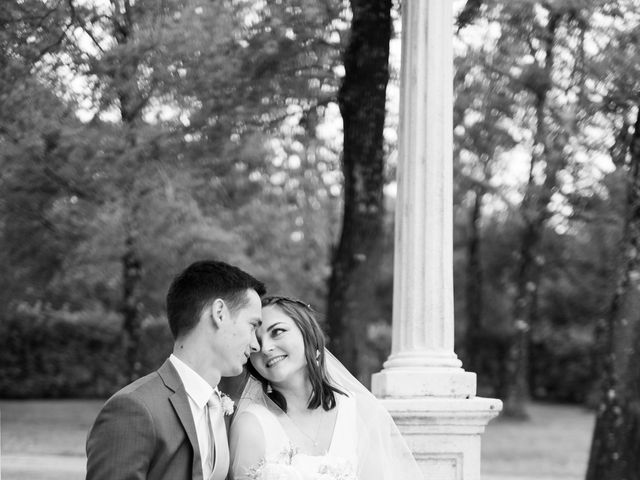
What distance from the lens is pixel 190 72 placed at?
10125 millimetres

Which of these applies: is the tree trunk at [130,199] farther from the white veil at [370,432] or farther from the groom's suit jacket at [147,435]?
the groom's suit jacket at [147,435]

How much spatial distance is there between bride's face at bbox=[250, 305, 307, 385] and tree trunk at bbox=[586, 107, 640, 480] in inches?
219

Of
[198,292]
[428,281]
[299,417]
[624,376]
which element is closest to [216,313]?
[198,292]

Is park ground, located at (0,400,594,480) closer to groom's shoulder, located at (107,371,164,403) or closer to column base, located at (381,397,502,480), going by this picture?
column base, located at (381,397,502,480)

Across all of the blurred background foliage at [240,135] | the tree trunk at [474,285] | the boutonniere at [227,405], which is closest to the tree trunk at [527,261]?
the blurred background foliage at [240,135]

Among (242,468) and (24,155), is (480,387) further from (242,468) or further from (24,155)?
(242,468)

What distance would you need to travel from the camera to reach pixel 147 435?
330 cm

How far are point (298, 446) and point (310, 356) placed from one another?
0.40 m

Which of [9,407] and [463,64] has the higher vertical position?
[463,64]

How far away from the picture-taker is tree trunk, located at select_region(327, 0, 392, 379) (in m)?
9.66

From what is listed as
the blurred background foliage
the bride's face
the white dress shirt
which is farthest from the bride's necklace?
the blurred background foliage

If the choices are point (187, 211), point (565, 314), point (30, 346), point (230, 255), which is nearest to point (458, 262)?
point (565, 314)

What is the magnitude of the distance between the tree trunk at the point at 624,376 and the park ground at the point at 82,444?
4.59m

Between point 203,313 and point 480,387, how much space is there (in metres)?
28.9
